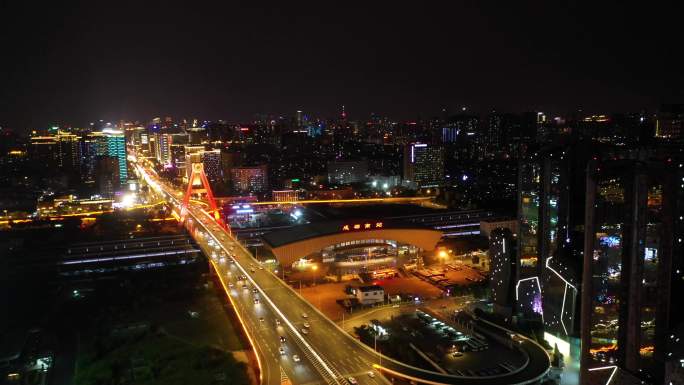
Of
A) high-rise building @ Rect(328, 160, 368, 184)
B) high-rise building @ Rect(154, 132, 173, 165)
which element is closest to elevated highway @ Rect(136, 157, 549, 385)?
high-rise building @ Rect(328, 160, 368, 184)

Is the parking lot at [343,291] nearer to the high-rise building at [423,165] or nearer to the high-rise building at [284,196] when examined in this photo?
the high-rise building at [284,196]

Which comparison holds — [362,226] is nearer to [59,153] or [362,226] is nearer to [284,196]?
[284,196]

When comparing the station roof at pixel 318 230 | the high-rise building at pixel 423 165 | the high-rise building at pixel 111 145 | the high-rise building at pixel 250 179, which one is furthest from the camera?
the high-rise building at pixel 111 145

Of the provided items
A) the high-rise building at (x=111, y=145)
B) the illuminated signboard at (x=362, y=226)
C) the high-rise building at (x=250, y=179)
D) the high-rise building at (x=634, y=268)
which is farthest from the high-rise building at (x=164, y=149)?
the high-rise building at (x=634, y=268)

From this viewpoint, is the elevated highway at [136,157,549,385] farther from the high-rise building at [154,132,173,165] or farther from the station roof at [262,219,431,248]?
the high-rise building at [154,132,173,165]

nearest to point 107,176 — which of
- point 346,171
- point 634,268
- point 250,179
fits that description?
point 250,179

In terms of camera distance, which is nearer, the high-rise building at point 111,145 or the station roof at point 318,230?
the station roof at point 318,230

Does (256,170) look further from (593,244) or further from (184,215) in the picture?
(593,244)

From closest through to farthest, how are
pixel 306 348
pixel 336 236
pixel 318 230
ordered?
pixel 306 348
pixel 336 236
pixel 318 230
